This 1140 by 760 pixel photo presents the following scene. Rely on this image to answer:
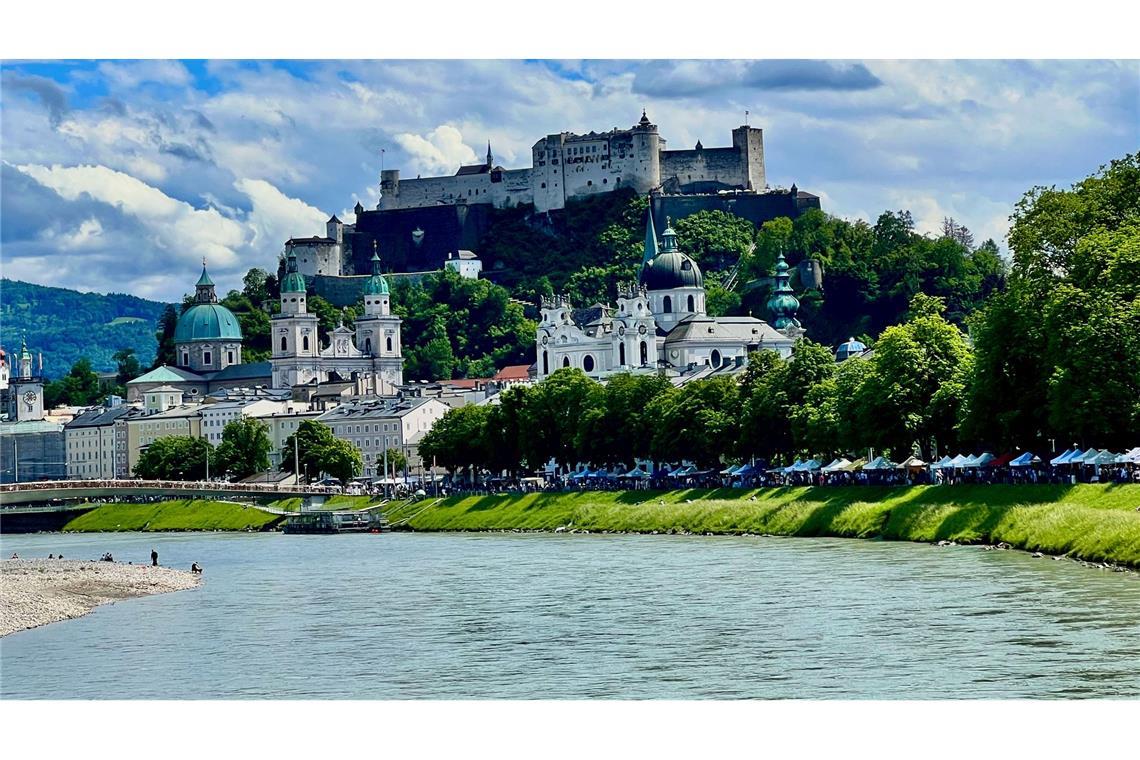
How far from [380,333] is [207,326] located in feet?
63.0

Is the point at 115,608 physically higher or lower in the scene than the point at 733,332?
lower

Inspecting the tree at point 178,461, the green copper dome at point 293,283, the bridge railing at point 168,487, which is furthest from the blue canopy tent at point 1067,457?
the green copper dome at point 293,283

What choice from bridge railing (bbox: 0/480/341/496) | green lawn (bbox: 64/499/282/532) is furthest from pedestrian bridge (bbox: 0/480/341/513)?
green lawn (bbox: 64/499/282/532)

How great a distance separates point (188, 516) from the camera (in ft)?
322

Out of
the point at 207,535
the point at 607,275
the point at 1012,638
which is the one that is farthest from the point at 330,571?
the point at 607,275

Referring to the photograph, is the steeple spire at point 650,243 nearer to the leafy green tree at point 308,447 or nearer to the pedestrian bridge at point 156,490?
the leafy green tree at point 308,447

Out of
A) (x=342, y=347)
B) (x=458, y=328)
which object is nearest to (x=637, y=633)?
(x=342, y=347)

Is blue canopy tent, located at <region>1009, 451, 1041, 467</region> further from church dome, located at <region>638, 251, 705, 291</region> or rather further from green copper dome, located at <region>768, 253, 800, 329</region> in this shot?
church dome, located at <region>638, 251, 705, 291</region>

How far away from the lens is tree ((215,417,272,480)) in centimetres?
12006

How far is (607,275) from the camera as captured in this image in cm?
15812

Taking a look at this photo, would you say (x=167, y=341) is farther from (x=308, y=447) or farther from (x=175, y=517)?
(x=175, y=517)

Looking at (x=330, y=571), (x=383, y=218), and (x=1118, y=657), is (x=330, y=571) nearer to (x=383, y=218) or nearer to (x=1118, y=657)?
(x=1118, y=657)

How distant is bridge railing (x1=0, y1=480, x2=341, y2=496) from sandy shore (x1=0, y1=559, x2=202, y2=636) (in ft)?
115

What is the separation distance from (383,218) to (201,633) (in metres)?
131
